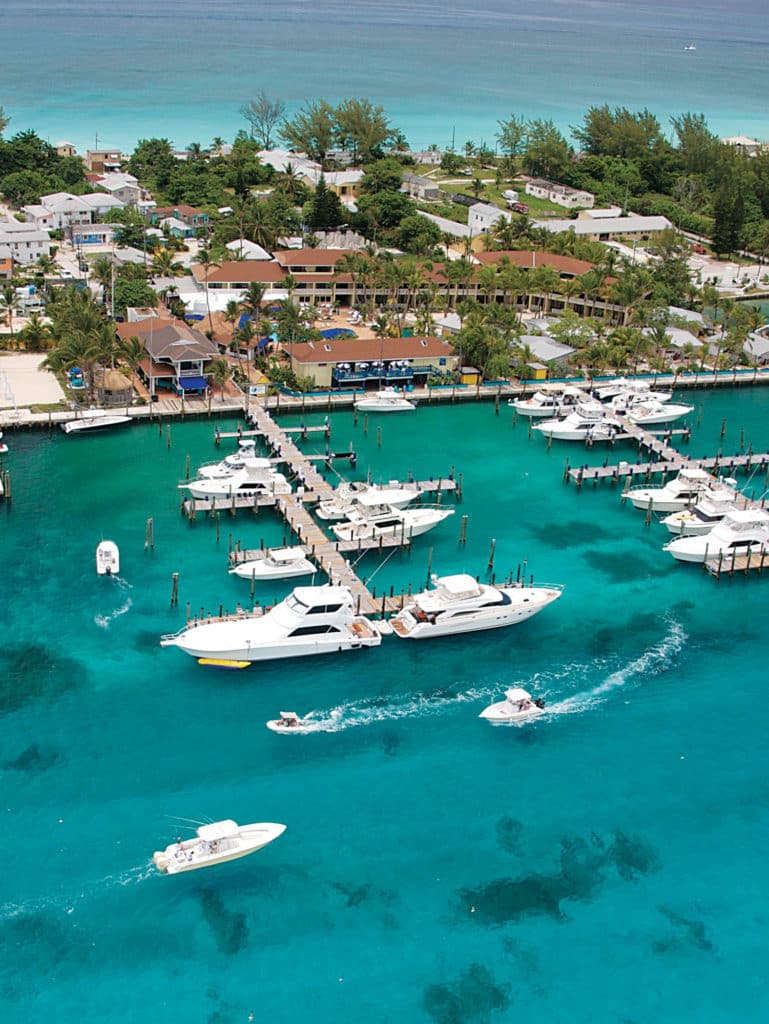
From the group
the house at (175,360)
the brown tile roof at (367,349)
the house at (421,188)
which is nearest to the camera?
the house at (175,360)

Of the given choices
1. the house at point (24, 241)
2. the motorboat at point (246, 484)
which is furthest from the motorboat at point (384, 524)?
the house at point (24, 241)

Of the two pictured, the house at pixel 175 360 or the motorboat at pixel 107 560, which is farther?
A: the house at pixel 175 360

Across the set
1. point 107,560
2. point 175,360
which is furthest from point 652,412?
point 107,560

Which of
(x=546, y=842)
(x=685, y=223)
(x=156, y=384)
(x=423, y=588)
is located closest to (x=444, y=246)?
(x=685, y=223)

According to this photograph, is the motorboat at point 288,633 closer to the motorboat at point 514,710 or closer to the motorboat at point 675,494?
the motorboat at point 514,710

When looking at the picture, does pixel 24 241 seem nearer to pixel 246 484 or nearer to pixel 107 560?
pixel 246 484

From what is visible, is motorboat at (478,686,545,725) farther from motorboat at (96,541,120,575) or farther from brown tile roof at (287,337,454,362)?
brown tile roof at (287,337,454,362)
